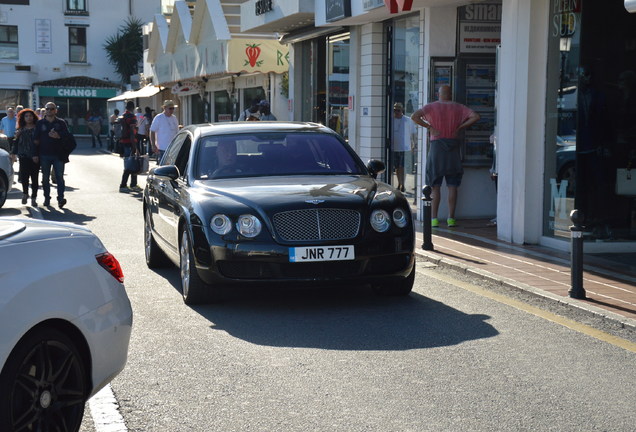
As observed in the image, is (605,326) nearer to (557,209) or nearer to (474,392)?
(474,392)

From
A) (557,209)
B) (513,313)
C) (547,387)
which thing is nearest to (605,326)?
(513,313)

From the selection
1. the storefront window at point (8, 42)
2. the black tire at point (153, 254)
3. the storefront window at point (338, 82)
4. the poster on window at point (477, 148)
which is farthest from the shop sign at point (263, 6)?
the storefront window at point (8, 42)

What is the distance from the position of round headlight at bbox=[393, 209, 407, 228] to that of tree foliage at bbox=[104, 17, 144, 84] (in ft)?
202

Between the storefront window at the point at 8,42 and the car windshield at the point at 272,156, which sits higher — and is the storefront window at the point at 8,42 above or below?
above

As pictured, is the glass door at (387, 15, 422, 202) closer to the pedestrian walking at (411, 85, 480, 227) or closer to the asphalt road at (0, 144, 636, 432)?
the pedestrian walking at (411, 85, 480, 227)

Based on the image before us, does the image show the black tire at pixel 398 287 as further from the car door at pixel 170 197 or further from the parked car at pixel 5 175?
the parked car at pixel 5 175

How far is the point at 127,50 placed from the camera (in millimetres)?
67438

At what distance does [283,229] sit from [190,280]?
95cm

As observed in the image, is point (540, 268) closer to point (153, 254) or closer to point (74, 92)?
point (153, 254)

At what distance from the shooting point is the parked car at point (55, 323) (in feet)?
12.9

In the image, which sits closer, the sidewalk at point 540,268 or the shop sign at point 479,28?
the sidewalk at point 540,268

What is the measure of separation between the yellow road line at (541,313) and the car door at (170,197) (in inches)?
105

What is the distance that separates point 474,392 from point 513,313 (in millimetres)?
2489

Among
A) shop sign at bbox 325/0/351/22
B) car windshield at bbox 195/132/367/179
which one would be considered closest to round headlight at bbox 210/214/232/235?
car windshield at bbox 195/132/367/179
